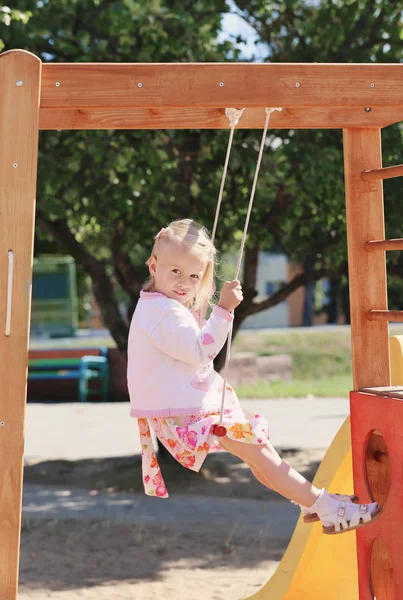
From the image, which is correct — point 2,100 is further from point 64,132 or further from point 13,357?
point 64,132

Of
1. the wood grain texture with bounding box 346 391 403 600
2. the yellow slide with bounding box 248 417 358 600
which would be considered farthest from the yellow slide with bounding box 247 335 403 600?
the wood grain texture with bounding box 346 391 403 600

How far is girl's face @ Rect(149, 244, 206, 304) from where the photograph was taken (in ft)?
11.0

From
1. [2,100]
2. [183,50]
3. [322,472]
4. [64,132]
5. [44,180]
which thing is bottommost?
[322,472]

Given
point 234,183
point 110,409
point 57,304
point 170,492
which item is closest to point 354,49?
point 234,183

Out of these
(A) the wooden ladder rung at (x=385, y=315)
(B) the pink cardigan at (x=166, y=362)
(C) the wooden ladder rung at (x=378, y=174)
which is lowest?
(B) the pink cardigan at (x=166, y=362)

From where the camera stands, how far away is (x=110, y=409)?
14.5 meters

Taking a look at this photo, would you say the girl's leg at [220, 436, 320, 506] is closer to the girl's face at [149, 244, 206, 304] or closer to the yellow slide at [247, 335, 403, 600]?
the girl's face at [149, 244, 206, 304]

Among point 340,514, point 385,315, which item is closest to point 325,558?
point 340,514

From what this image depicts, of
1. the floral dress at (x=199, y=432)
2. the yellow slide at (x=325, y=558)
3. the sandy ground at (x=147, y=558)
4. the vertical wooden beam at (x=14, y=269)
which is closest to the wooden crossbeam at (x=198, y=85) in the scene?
A: the vertical wooden beam at (x=14, y=269)

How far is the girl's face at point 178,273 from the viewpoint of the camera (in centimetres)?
336

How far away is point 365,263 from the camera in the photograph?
12.5 ft

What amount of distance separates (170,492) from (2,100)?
5767mm

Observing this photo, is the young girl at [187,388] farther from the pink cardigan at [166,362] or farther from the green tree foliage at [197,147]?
the green tree foliage at [197,147]

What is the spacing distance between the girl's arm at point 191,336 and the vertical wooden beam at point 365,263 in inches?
30.7
